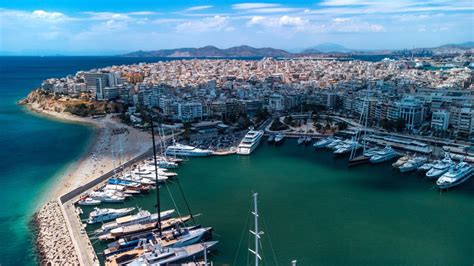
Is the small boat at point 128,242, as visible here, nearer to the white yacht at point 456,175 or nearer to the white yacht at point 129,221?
the white yacht at point 129,221

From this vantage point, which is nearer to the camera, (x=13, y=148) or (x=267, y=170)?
(x=267, y=170)

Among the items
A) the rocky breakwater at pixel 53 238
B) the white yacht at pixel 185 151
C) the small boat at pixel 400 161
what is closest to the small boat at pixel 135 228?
the rocky breakwater at pixel 53 238

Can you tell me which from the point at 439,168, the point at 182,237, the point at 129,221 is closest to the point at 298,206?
the point at 182,237

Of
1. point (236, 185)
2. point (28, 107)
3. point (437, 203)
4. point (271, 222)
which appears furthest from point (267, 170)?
point (28, 107)

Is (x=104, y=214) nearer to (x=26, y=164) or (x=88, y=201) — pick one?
(x=88, y=201)

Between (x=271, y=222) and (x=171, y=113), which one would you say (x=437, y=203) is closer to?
(x=271, y=222)

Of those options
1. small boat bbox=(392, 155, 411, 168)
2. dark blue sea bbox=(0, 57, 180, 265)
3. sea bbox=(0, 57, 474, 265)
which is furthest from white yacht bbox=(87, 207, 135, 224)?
small boat bbox=(392, 155, 411, 168)
